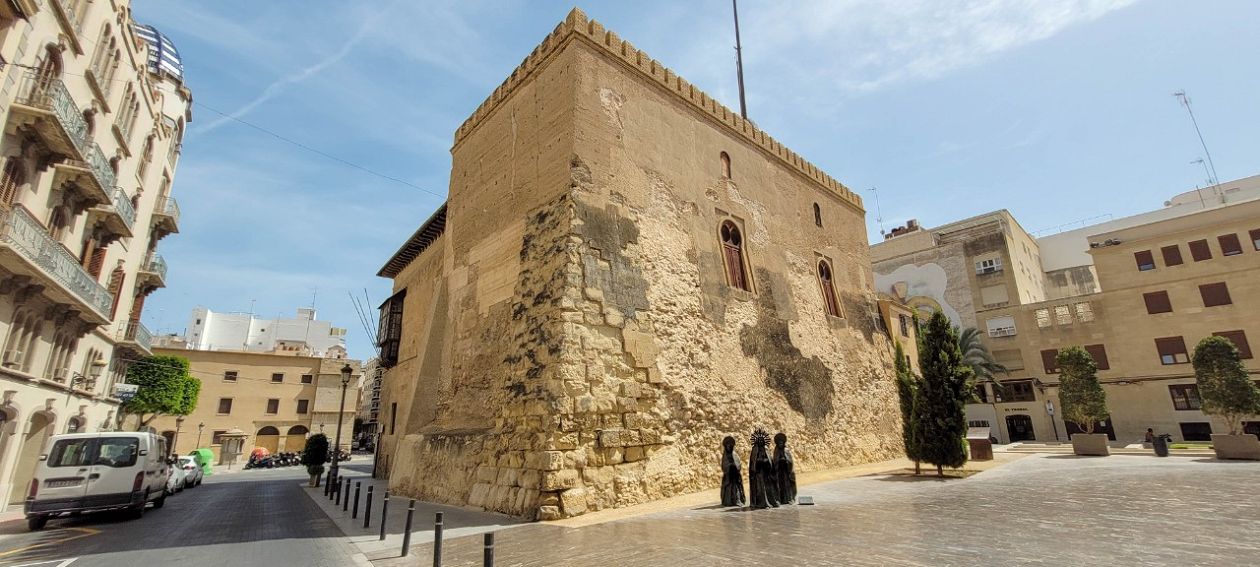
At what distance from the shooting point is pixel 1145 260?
26.7 m

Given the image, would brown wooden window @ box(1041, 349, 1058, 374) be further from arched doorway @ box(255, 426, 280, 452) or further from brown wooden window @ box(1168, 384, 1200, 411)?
arched doorway @ box(255, 426, 280, 452)

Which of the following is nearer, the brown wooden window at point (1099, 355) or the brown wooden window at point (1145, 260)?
the brown wooden window at point (1145, 260)

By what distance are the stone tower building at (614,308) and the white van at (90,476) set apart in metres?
4.56

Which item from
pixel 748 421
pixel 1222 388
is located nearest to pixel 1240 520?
pixel 748 421

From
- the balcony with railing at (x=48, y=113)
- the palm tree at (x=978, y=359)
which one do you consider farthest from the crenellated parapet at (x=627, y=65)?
the palm tree at (x=978, y=359)

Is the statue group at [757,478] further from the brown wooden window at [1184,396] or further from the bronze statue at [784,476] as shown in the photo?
the brown wooden window at [1184,396]

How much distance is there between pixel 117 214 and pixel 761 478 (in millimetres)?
19622

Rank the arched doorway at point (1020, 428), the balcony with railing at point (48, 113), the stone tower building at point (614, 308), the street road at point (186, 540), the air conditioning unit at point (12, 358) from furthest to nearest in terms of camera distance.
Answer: the arched doorway at point (1020, 428), the air conditioning unit at point (12, 358), the balcony with railing at point (48, 113), the stone tower building at point (614, 308), the street road at point (186, 540)

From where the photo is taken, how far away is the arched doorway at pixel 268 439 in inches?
1467

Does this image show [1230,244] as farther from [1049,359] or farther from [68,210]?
[68,210]

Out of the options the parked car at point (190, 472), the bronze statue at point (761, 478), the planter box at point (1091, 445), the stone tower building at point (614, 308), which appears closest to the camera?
the bronze statue at point (761, 478)

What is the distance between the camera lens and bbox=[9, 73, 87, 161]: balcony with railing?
1095 centimetres

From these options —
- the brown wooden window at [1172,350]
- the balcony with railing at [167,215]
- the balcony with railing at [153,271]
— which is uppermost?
the balcony with railing at [167,215]

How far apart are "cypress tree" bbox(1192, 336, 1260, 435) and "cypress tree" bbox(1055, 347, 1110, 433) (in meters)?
2.57
